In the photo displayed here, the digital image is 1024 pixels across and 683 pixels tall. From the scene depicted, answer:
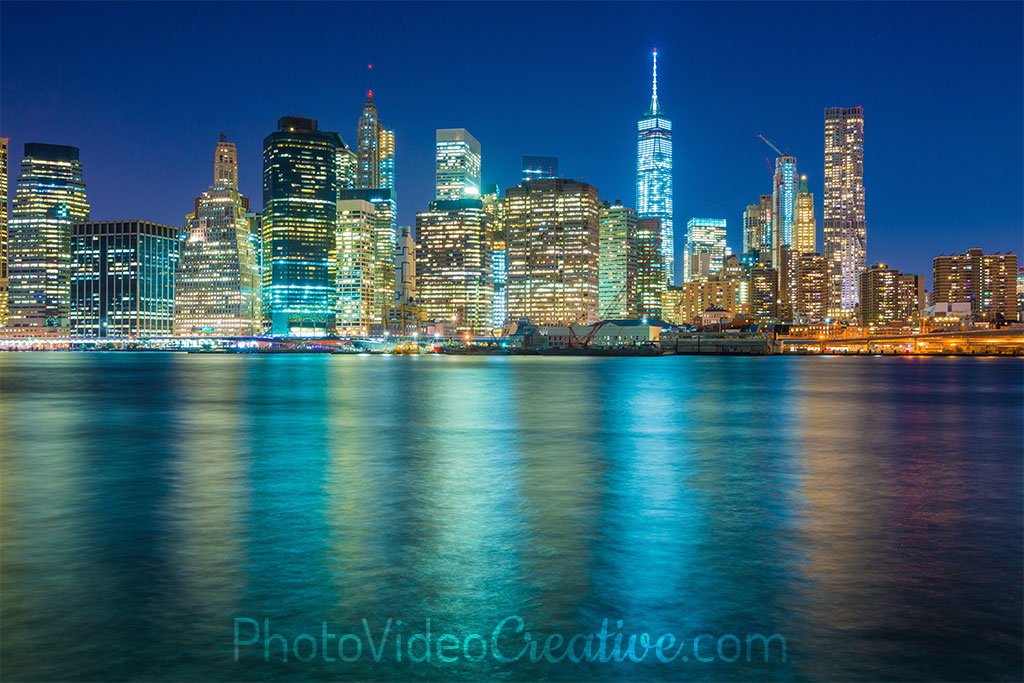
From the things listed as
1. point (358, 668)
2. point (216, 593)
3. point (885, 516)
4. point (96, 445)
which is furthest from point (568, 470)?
point (96, 445)

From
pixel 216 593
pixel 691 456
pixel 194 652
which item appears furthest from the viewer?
pixel 691 456

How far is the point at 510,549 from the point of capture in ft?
51.3

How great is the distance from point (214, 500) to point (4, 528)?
197 inches

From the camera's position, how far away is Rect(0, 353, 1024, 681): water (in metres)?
10.4

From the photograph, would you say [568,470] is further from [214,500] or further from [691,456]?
[214,500]

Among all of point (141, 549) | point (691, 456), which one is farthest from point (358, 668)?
point (691, 456)

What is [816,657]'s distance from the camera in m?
10.2

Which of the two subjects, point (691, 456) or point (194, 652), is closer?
point (194, 652)

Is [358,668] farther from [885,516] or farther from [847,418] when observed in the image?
[847,418]

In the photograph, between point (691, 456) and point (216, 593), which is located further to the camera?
point (691, 456)

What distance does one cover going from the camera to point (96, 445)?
3275cm

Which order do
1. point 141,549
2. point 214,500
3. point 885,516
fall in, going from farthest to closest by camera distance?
point 214,500 < point 885,516 < point 141,549

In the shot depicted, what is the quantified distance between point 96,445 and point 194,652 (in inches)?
1043

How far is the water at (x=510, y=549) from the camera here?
1040 centimetres
